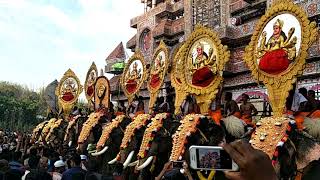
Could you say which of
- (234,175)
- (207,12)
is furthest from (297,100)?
(207,12)

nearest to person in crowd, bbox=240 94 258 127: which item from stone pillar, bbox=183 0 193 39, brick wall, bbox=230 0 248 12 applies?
brick wall, bbox=230 0 248 12

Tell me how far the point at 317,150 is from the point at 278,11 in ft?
7.15

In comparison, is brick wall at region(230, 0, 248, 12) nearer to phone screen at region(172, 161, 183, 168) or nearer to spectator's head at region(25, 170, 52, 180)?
phone screen at region(172, 161, 183, 168)

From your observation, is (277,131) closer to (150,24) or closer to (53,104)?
(53,104)

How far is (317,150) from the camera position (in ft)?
16.4

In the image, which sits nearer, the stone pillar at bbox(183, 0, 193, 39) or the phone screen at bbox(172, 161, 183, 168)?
the phone screen at bbox(172, 161, 183, 168)

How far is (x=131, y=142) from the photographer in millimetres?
7711

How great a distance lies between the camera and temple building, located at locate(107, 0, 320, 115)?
13148 millimetres

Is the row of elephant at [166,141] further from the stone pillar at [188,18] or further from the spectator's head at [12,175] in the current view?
the stone pillar at [188,18]

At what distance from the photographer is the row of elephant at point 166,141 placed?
5102 mm

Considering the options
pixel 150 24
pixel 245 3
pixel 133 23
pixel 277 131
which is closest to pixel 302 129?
pixel 277 131

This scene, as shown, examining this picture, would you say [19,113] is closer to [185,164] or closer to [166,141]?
[166,141]

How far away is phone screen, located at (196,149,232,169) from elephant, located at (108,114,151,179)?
5820mm

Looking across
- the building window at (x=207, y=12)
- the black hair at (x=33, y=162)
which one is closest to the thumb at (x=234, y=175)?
the black hair at (x=33, y=162)
